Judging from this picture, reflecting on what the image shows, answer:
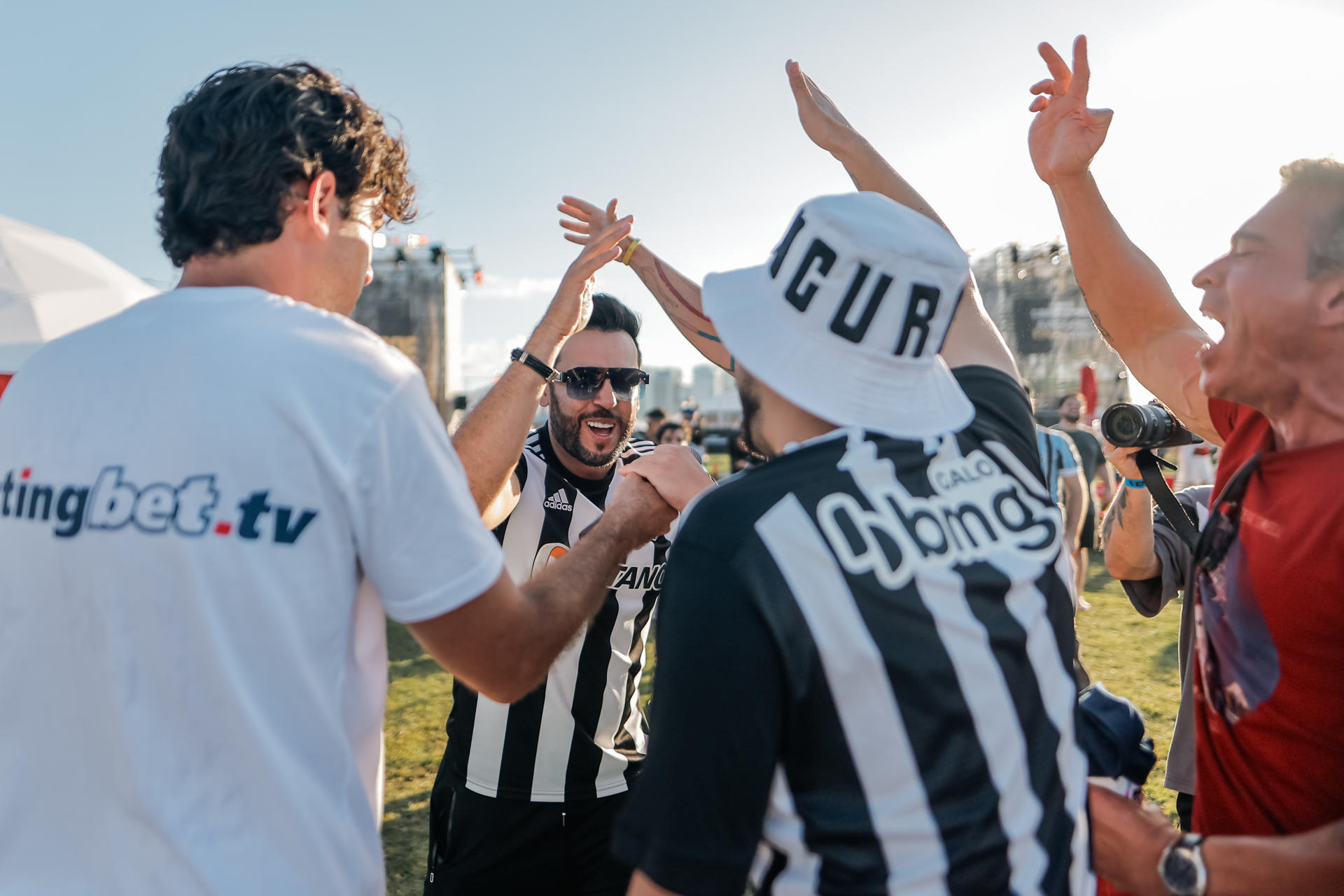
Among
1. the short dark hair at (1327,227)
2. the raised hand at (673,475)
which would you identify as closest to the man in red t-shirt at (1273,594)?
the short dark hair at (1327,227)

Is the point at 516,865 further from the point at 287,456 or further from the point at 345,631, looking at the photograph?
the point at 287,456

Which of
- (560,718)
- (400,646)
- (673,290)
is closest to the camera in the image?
(560,718)

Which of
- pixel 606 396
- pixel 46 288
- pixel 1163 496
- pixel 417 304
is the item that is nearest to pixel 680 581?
pixel 606 396

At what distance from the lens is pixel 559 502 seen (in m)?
3.01

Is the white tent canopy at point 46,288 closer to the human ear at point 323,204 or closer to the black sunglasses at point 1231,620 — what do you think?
the human ear at point 323,204

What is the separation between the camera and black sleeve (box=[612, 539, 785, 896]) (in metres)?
1.07

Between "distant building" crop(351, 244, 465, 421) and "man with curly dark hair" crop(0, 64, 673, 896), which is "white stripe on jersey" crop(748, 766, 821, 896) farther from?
"distant building" crop(351, 244, 465, 421)

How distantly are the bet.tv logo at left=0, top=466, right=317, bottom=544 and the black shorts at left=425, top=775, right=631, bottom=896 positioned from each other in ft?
6.08

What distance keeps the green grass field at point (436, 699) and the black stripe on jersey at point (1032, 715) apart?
12.5 ft

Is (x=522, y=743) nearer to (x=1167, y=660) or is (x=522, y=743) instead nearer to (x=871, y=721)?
(x=871, y=721)

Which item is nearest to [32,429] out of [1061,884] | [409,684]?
[1061,884]

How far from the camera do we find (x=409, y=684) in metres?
7.31

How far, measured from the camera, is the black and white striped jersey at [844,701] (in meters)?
1.08

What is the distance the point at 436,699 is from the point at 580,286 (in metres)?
5.69
